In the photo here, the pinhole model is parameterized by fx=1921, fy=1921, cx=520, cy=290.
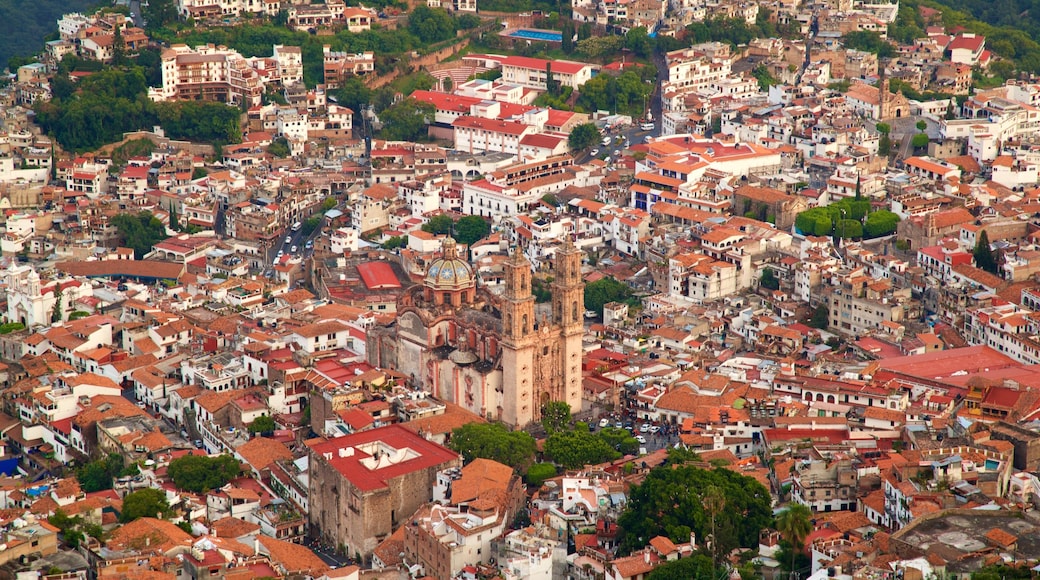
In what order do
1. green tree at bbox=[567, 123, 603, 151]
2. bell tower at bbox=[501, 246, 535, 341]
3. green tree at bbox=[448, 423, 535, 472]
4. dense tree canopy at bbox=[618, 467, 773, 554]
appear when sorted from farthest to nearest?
green tree at bbox=[567, 123, 603, 151] → bell tower at bbox=[501, 246, 535, 341] → green tree at bbox=[448, 423, 535, 472] → dense tree canopy at bbox=[618, 467, 773, 554]

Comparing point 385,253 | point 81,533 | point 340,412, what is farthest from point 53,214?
point 81,533

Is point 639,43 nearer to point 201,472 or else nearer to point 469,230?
point 469,230

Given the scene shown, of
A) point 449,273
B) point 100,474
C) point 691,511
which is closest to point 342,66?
point 449,273

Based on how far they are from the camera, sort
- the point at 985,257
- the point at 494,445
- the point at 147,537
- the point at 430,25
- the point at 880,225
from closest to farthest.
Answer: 1. the point at 147,537
2. the point at 494,445
3. the point at 985,257
4. the point at 880,225
5. the point at 430,25

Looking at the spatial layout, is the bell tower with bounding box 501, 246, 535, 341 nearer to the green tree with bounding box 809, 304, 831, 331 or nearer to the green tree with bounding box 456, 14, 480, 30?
the green tree with bounding box 809, 304, 831, 331

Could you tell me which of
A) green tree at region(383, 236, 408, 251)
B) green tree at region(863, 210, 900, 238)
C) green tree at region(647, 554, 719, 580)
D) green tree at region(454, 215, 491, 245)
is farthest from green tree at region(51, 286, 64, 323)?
green tree at region(863, 210, 900, 238)

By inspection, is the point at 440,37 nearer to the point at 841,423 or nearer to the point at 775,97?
the point at 775,97

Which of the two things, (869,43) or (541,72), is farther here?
(869,43)
